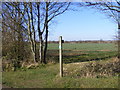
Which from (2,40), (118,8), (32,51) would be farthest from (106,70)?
(2,40)

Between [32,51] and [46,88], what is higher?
[32,51]

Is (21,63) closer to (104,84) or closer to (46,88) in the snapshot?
(46,88)

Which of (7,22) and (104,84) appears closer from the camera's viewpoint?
(104,84)

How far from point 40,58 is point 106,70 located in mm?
6928

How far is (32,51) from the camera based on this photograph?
1402 cm

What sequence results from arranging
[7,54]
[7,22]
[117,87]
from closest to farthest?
[117,87], [7,54], [7,22]

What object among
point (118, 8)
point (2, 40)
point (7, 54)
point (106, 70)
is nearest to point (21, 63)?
point (7, 54)

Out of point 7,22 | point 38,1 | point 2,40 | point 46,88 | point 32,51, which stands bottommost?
point 46,88

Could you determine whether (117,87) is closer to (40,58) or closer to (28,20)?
(40,58)

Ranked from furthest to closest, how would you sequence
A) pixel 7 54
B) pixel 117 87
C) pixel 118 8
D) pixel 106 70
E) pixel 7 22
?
pixel 7 22
pixel 7 54
pixel 118 8
pixel 106 70
pixel 117 87

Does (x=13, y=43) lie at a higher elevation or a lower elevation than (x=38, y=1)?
lower

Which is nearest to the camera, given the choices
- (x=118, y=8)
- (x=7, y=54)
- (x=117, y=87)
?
(x=117, y=87)

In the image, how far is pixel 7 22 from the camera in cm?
1364

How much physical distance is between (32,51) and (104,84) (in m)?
8.97
